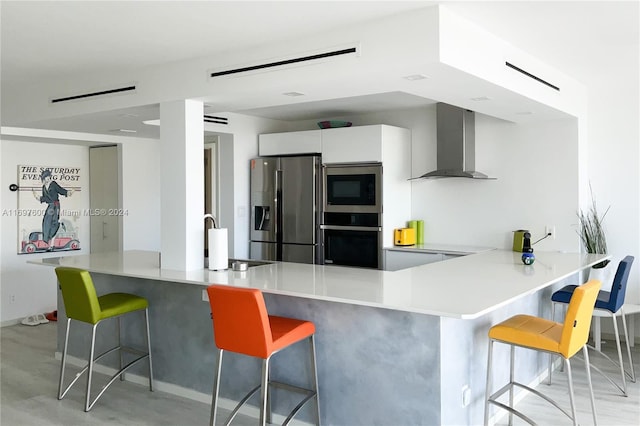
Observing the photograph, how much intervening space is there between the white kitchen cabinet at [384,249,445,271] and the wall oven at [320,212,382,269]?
0.36 ft

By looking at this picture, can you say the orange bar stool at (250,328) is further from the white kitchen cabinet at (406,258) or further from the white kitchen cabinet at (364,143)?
the white kitchen cabinet at (364,143)

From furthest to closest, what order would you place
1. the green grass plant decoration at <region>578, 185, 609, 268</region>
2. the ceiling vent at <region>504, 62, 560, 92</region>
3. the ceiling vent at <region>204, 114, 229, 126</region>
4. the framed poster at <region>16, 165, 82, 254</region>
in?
the framed poster at <region>16, 165, 82, 254</region> < the ceiling vent at <region>204, 114, 229, 126</region> < the green grass plant decoration at <region>578, 185, 609, 268</region> < the ceiling vent at <region>504, 62, 560, 92</region>

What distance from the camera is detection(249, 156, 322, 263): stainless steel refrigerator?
6289 millimetres

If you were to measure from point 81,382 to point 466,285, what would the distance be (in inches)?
123

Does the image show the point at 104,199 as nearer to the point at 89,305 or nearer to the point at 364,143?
the point at 364,143

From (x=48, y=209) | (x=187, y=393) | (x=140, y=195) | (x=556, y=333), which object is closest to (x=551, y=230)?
(x=556, y=333)

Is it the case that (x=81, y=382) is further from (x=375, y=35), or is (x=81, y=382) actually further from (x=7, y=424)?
(x=375, y=35)

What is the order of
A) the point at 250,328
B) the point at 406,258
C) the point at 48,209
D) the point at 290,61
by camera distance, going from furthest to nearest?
the point at 48,209, the point at 406,258, the point at 290,61, the point at 250,328

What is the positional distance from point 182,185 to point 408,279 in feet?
5.71

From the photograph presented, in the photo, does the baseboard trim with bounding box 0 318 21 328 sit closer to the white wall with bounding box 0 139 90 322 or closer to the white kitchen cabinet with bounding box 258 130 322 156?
the white wall with bounding box 0 139 90 322

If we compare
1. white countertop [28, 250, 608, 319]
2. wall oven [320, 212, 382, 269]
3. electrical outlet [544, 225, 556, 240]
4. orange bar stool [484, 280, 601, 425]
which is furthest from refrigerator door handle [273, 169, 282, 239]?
orange bar stool [484, 280, 601, 425]

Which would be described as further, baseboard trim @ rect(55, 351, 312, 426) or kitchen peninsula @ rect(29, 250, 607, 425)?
baseboard trim @ rect(55, 351, 312, 426)

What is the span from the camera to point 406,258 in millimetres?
5711

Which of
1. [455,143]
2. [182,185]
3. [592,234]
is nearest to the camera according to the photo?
[182,185]
